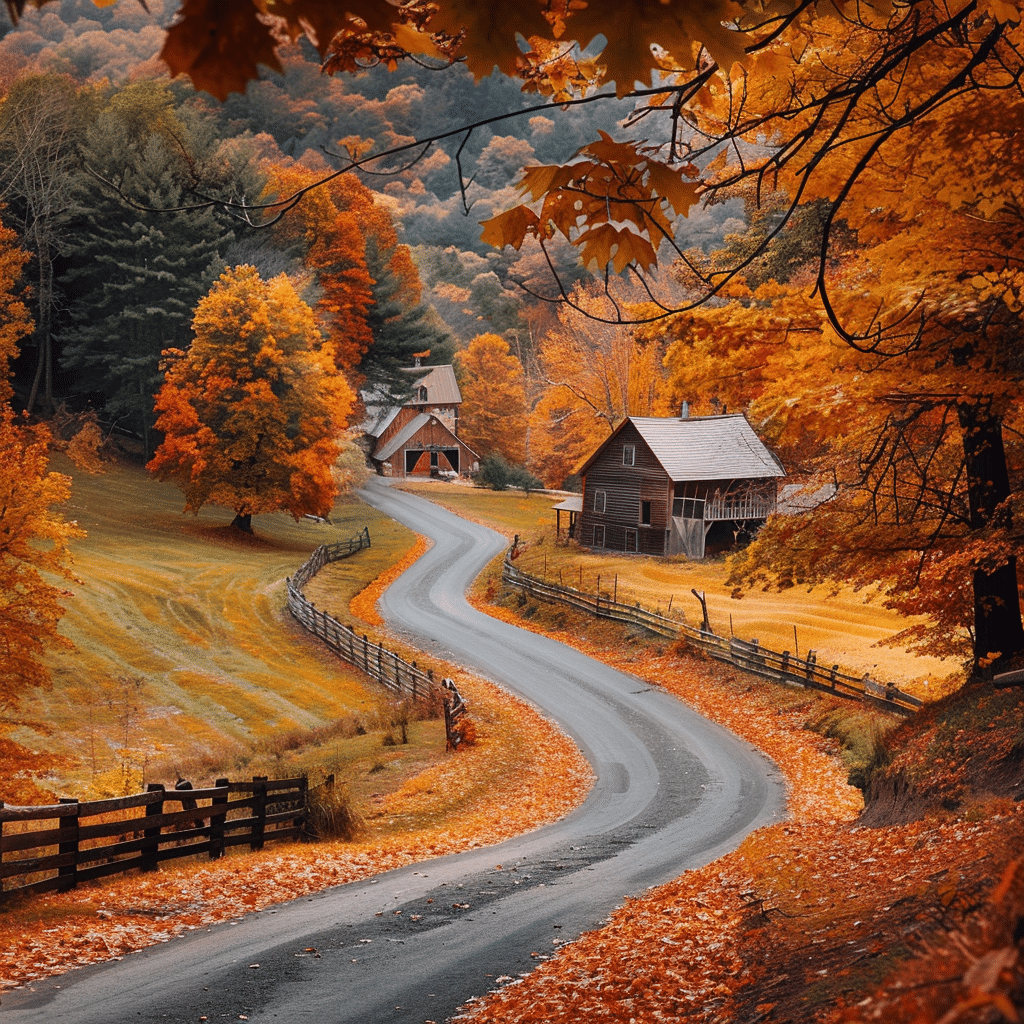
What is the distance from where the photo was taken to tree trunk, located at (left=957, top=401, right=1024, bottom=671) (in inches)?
436

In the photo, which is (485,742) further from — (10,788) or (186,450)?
(186,450)

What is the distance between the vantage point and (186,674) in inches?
1056

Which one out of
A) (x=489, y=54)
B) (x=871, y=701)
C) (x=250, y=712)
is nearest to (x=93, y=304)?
(x=250, y=712)

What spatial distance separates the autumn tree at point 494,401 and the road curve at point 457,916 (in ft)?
177

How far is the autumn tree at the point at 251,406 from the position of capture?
4203 cm

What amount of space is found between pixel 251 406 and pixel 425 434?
1373 inches

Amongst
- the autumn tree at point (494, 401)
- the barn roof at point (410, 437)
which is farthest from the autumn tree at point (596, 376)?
the barn roof at point (410, 437)

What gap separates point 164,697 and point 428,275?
7269cm

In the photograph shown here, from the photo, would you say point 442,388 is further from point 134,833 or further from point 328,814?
point 134,833

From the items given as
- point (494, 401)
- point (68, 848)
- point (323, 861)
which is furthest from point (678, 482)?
point (68, 848)

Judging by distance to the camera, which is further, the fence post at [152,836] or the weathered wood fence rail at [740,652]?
the weathered wood fence rail at [740,652]

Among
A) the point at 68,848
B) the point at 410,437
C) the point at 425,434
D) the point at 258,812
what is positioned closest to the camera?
the point at 68,848

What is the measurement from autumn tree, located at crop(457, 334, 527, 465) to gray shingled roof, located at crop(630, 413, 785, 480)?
30.6 metres

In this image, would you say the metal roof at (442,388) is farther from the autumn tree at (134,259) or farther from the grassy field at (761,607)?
the autumn tree at (134,259)
